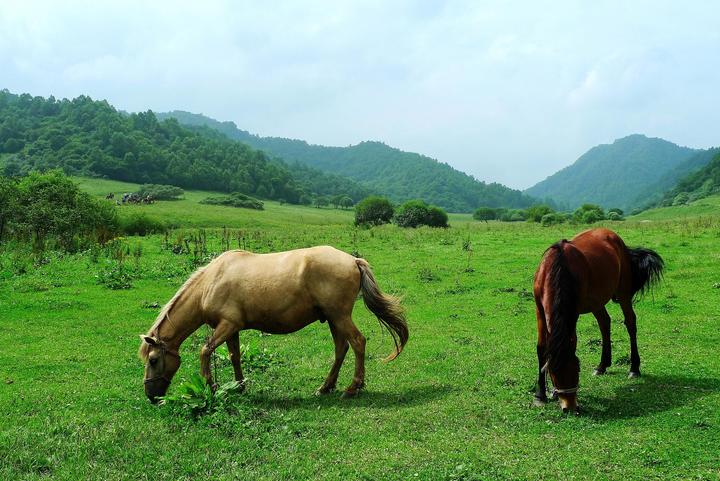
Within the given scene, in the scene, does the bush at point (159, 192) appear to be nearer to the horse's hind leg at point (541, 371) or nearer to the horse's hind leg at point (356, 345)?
the horse's hind leg at point (356, 345)

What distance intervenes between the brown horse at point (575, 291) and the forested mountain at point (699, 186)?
4517 inches

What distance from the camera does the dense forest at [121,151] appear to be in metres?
113

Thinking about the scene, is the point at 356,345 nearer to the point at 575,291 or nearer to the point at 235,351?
the point at 235,351

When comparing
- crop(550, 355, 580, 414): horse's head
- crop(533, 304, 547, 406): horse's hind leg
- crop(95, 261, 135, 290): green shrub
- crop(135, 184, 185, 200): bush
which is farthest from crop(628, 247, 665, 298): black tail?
crop(135, 184, 185, 200): bush

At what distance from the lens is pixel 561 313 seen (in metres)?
7.07

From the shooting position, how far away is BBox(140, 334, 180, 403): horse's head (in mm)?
7871

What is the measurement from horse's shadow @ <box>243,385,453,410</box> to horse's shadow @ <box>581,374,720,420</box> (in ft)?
7.40

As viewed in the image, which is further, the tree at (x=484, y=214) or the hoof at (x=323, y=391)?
the tree at (x=484, y=214)

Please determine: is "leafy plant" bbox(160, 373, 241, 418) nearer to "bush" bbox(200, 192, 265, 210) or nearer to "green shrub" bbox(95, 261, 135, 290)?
"green shrub" bbox(95, 261, 135, 290)

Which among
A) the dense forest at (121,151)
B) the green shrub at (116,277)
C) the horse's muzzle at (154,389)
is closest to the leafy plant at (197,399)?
the horse's muzzle at (154,389)

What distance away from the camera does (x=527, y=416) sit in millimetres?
7090

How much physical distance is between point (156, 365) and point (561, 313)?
6.14 meters

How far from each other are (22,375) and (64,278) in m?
10.3

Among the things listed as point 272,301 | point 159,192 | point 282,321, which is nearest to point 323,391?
point 282,321
